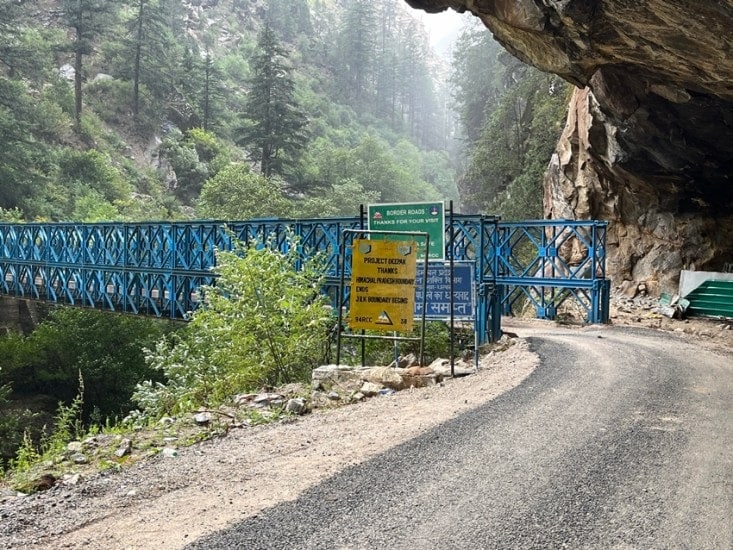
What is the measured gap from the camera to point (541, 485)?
14.0 ft

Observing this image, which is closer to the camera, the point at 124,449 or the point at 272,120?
the point at 124,449

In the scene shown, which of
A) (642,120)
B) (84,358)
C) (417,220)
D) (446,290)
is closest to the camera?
(446,290)

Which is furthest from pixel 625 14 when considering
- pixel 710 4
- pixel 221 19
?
pixel 221 19

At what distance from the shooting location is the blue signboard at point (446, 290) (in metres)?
8.88

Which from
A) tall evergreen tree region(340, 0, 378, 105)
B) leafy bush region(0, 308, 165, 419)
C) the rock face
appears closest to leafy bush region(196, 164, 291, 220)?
leafy bush region(0, 308, 165, 419)

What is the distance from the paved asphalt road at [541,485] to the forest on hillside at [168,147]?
4.95m

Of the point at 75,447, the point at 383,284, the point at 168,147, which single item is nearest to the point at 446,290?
the point at 383,284

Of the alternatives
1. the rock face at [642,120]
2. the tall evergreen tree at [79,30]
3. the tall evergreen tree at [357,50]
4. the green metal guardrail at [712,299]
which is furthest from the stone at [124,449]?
the tall evergreen tree at [357,50]

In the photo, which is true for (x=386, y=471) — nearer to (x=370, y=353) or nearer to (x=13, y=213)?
(x=370, y=353)

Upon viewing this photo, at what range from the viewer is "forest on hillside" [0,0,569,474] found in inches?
1006

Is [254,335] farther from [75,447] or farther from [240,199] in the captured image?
[240,199]

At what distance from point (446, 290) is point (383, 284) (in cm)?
149

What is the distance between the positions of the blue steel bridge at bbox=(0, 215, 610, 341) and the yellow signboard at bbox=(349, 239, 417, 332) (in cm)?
216

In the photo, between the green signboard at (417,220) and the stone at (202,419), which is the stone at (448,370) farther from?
the stone at (202,419)
